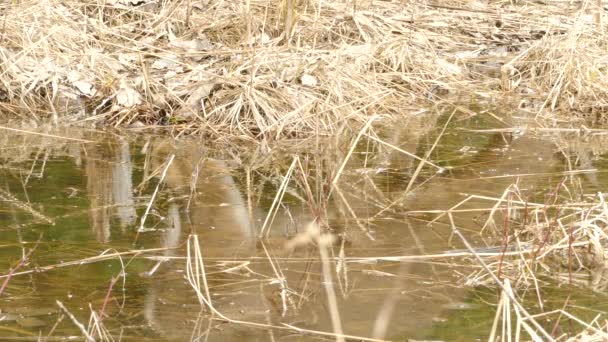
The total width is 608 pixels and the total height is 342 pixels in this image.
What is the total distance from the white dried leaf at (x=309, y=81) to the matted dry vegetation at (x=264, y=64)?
1 cm

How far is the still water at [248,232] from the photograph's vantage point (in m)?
3.35

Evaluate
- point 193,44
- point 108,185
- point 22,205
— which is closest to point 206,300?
point 22,205

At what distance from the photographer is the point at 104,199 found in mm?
4727

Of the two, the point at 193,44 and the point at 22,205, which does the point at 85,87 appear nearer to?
the point at 193,44

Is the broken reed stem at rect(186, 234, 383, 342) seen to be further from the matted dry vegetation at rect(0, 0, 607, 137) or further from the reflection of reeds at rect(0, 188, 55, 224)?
the matted dry vegetation at rect(0, 0, 607, 137)

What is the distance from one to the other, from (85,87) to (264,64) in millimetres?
1078

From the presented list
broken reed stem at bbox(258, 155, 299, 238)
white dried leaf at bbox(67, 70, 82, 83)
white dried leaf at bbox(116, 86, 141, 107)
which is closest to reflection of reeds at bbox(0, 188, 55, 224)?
broken reed stem at bbox(258, 155, 299, 238)

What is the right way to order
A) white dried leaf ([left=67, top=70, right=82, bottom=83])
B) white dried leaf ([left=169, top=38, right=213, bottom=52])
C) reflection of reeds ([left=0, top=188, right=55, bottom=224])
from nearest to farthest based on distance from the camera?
reflection of reeds ([left=0, top=188, right=55, bottom=224])
white dried leaf ([left=67, top=70, right=82, bottom=83])
white dried leaf ([left=169, top=38, right=213, bottom=52])

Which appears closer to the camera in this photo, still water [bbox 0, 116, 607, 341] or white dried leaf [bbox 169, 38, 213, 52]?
still water [bbox 0, 116, 607, 341]

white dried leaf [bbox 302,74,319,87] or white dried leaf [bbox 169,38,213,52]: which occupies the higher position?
white dried leaf [bbox 169,38,213,52]

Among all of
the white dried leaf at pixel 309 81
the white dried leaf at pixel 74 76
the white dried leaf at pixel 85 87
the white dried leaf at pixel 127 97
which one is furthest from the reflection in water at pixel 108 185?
the white dried leaf at pixel 309 81

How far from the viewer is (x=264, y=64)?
657 cm

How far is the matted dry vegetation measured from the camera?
6305 millimetres

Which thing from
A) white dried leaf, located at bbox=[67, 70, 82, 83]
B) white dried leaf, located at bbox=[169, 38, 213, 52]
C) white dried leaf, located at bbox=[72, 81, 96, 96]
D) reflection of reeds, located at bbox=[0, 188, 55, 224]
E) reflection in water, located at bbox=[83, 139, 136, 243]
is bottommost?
reflection in water, located at bbox=[83, 139, 136, 243]
